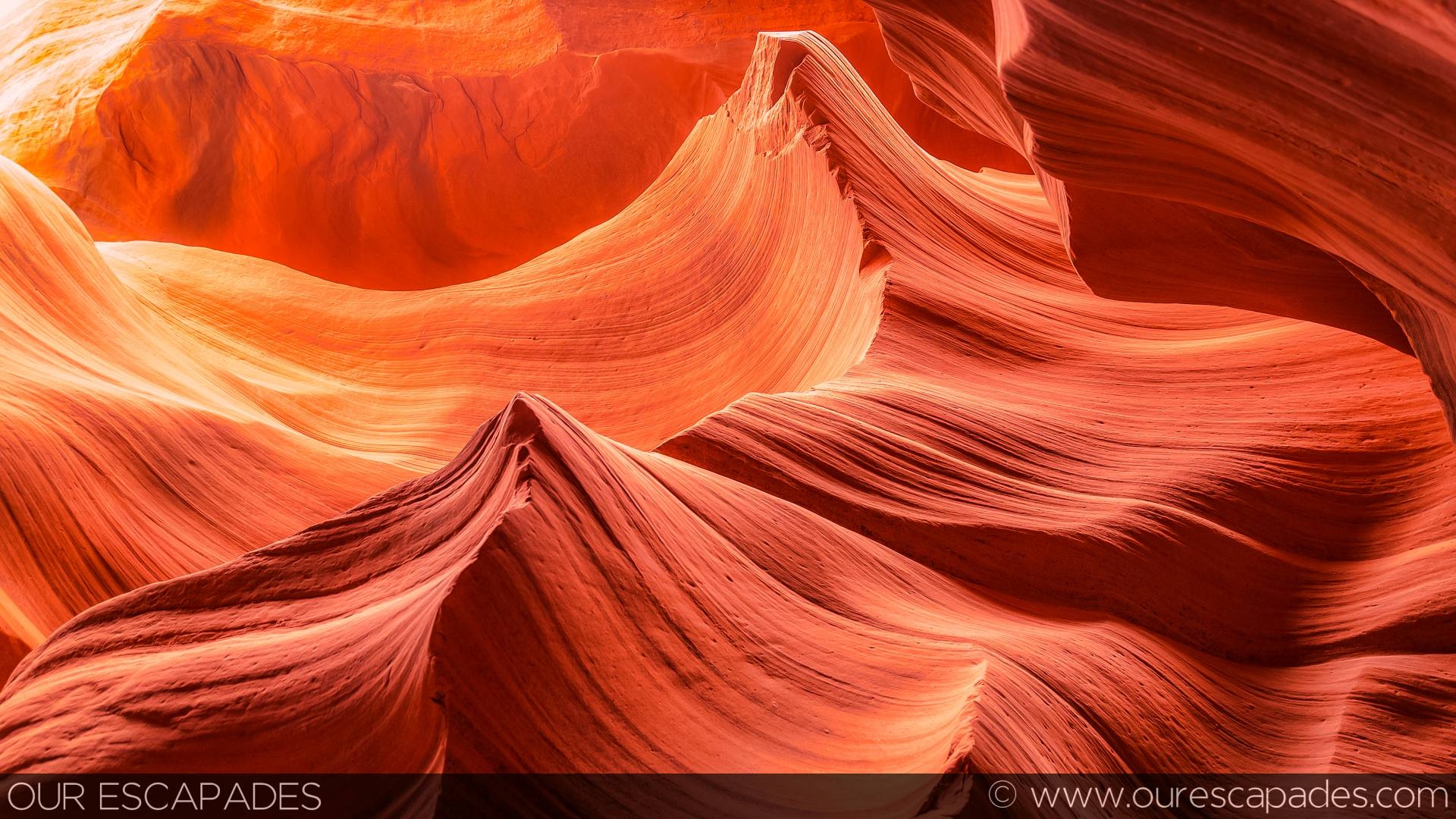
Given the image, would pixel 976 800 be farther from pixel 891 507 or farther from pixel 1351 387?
pixel 1351 387

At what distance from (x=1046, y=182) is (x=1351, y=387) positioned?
25.5 inches

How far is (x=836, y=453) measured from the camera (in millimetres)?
1937

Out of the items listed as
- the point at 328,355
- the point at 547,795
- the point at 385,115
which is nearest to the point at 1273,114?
the point at 547,795

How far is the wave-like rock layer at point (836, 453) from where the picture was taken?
1.27 m

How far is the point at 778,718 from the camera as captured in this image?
140cm

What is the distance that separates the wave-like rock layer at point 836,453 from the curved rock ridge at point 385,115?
70cm

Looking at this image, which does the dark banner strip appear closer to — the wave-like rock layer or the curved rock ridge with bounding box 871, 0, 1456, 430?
the wave-like rock layer

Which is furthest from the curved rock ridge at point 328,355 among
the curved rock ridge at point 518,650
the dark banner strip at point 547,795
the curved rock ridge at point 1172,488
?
the dark banner strip at point 547,795

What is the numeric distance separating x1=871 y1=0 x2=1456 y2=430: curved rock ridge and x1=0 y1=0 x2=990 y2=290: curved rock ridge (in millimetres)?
2730

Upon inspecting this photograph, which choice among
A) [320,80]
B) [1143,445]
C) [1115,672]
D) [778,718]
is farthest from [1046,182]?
[320,80]

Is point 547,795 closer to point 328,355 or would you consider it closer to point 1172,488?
point 1172,488

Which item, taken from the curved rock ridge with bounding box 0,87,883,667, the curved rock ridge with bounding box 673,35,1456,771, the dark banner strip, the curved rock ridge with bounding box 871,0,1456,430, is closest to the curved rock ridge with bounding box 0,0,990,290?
the curved rock ridge with bounding box 0,87,883,667

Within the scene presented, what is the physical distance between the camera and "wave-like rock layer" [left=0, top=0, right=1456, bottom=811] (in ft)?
4.17

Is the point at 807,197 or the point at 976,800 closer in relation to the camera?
the point at 976,800
